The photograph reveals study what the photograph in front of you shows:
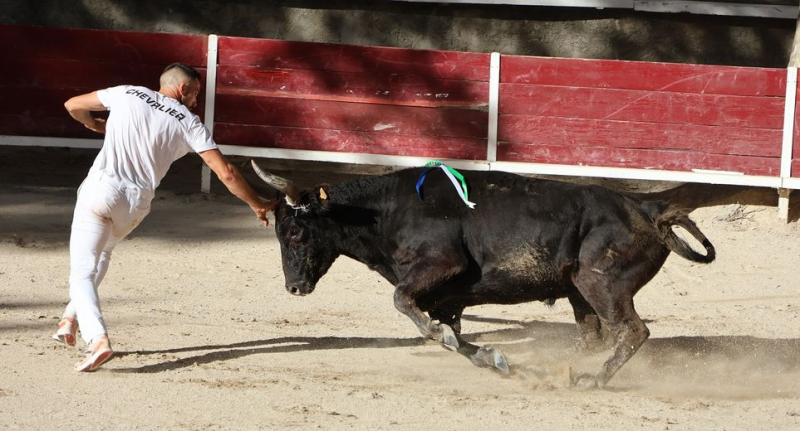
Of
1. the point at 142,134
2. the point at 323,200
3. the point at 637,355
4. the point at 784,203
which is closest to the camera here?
the point at 142,134

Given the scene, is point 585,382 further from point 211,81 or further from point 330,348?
point 211,81

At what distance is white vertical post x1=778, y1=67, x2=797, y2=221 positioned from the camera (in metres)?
8.41

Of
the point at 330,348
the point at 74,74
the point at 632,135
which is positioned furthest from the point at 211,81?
the point at 330,348

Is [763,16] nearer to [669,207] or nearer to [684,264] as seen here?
[684,264]

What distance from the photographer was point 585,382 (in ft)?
14.9

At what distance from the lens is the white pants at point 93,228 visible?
4410 millimetres

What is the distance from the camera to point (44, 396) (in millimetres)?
4172

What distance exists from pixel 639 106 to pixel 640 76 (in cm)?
23

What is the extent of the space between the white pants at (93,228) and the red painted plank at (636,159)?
4.54 m

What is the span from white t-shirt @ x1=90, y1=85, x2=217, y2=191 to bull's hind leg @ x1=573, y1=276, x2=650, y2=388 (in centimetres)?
169

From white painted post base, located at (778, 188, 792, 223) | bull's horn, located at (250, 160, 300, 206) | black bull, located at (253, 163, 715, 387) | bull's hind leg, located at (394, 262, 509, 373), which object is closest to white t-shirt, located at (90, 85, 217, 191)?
bull's horn, located at (250, 160, 300, 206)

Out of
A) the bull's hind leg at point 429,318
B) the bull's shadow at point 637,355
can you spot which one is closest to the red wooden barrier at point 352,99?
the bull's shadow at point 637,355

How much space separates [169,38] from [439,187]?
15.0 ft

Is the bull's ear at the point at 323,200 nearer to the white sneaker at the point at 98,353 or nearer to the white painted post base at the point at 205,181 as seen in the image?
the white sneaker at the point at 98,353
